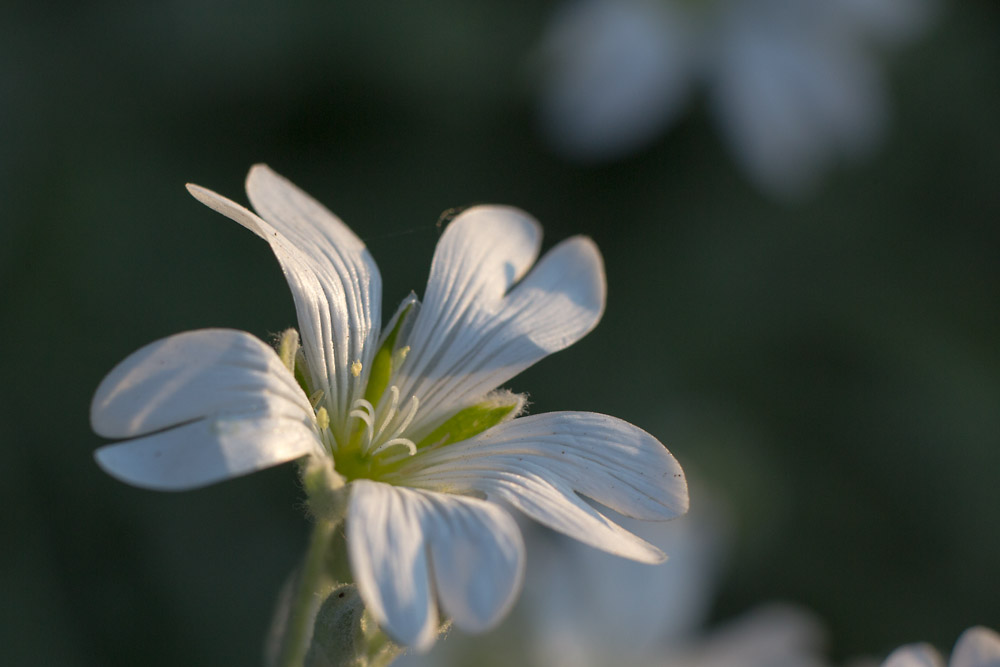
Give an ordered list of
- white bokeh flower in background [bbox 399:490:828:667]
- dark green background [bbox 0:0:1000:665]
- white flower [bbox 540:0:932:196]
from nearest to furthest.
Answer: white bokeh flower in background [bbox 399:490:828:667], dark green background [bbox 0:0:1000:665], white flower [bbox 540:0:932:196]

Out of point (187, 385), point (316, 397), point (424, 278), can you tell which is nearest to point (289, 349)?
point (316, 397)

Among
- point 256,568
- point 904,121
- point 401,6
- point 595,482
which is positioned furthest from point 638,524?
point 904,121

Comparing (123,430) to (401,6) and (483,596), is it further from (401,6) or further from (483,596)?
(401,6)

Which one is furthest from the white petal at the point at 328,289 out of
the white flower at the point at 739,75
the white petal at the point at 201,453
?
the white flower at the point at 739,75

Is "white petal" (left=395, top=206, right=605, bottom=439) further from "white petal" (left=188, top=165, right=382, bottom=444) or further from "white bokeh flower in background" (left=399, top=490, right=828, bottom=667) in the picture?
"white bokeh flower in background" (left=399, top=490, right=828, bottom=667)

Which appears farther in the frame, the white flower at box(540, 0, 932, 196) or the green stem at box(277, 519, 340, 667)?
the white flower at box(540, 0, 932, 196)

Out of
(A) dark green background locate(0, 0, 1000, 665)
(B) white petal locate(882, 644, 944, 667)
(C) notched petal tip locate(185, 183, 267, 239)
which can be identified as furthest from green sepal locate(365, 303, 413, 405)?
(A) dark green background locate(0, 0, 1000, 665)

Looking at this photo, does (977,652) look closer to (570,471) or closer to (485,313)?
(570,471)
